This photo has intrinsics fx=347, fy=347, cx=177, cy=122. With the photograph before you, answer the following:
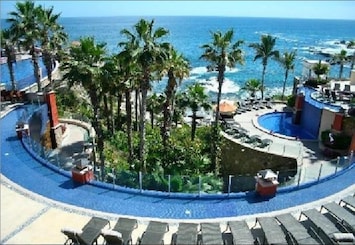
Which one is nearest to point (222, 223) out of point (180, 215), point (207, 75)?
point (180, 215)

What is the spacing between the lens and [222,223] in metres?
13.2

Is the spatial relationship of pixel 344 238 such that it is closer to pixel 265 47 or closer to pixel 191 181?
pixel 191 181

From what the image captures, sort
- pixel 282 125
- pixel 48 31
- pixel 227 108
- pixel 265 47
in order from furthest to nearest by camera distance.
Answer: pixel 265 47 < pixel 227 108 < pixel 282 125 < pixel 48 31

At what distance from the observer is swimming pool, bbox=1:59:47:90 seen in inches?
1262

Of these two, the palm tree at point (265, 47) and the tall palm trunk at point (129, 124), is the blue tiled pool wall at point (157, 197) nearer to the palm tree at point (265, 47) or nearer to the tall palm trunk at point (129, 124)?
the tall palm trunk at point (129, 124)

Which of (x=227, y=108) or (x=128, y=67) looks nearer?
(x=128, y=67)

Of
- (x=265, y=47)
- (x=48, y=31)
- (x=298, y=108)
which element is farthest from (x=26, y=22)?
(x=265, y=47)

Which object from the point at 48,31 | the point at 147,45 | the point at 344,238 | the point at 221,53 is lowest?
the point at 344,238

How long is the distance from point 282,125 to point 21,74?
103 ft

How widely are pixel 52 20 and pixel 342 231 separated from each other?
28.7 meters

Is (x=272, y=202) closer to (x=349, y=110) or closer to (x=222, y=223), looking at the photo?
(x=222, y=223)

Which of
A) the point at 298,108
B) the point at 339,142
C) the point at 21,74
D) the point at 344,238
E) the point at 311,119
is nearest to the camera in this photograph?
the point at 344,238

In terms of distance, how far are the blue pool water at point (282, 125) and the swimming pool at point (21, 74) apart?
74.2ft

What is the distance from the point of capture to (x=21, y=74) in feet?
140
